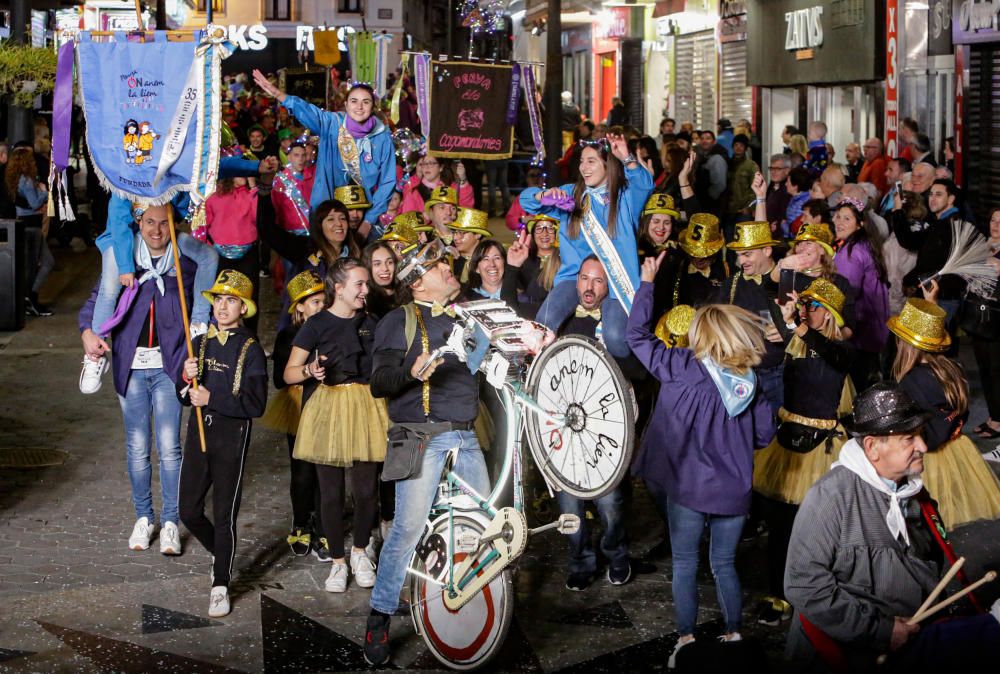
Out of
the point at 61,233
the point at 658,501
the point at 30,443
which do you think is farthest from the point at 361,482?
the point at 61,233

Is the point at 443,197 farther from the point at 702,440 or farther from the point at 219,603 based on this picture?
the point at 702,440

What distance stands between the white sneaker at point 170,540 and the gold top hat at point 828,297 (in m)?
3.81

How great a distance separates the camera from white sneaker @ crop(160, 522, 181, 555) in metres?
8.00

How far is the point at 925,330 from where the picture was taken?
6727mm

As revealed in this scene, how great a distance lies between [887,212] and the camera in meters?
13.5

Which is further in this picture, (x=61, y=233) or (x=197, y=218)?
(x=61, y=233)

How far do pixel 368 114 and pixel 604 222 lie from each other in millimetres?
2739

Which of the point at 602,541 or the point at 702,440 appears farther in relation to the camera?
the point at 602,541

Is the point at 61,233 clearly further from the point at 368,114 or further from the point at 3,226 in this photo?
the point at 368,114

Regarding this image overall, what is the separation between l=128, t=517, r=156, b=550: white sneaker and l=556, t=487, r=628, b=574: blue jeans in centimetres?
249

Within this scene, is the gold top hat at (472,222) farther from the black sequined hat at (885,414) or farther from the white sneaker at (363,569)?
the black sequined hat at (885,414)

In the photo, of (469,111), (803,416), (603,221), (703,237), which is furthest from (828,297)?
(469,111)

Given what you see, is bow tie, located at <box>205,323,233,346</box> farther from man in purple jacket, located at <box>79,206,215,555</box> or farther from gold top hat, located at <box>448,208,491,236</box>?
gold top hat, located at <box>448,208,491,236</box>

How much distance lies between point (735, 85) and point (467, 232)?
1806 cm
